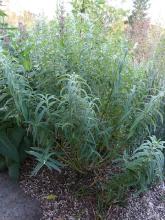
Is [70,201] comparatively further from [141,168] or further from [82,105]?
[82,105]

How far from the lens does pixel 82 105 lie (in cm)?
202

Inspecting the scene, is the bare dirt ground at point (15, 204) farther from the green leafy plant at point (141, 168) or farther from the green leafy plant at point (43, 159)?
the green leafy plant at point (141, 168)

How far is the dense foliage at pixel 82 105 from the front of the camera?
2.09 m

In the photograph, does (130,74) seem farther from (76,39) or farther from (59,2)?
(59,2)

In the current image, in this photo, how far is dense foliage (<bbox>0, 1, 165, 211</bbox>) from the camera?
209cm

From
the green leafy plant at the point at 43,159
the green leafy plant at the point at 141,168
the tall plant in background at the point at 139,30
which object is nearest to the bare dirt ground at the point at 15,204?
the green leafy plant at the point at 43,159

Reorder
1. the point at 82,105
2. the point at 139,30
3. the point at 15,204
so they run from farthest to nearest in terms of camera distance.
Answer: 1. the point at 139,30
2. the point at 15,204
3. the point at 82,105

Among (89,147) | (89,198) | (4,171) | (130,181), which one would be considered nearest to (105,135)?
(89,147)

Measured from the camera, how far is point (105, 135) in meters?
2.22

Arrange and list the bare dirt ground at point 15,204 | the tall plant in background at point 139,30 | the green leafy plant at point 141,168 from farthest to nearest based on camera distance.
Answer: the tall plant in background at point 139,30
the bare dirt ground at point 15,204
the green leafy plant at point 141,168

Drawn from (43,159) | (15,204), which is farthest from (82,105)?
(15,204)

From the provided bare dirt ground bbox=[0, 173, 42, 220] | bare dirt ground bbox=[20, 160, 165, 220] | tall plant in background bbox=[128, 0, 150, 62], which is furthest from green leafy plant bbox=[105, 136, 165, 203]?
tall plant in background bbox=[128, 0, 150, 62]

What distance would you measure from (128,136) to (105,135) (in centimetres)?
14

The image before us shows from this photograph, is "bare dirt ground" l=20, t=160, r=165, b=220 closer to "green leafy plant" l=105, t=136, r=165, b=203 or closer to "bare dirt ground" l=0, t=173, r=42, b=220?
"bare dirt ground" l=0, t=173, r=42, b=220
